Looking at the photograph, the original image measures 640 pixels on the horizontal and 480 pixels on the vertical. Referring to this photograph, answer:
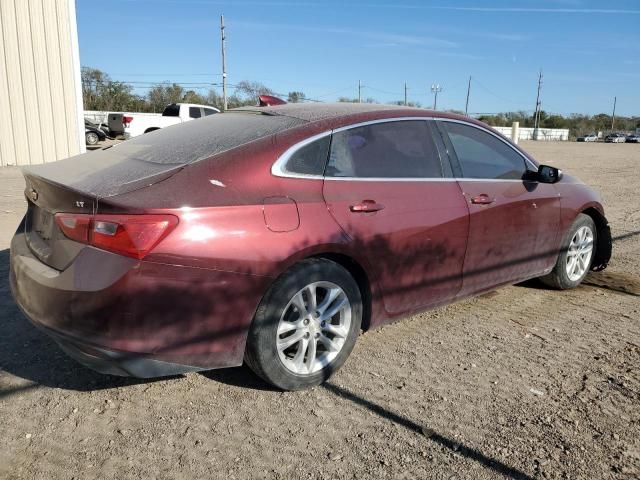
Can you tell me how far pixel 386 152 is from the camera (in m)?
3.49

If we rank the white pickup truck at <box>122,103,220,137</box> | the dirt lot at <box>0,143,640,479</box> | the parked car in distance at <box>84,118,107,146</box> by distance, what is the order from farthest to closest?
the parked car in distance at <box>84,118,107,146</box>, the white pickup truck at <box>122,103,220,137</box>, the dirt lot at <box>0,143,640,479</box>

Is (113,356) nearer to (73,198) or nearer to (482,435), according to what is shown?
(73,198)

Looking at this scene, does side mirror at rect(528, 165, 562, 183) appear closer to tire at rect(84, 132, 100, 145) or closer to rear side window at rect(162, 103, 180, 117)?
rear side window at rect(162, 103, 180, 117)

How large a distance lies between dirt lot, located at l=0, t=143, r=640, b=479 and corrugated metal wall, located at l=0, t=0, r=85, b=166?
12.4 meters

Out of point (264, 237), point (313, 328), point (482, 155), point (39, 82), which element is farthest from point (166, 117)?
point (264, 237)

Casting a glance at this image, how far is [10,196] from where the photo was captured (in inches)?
389

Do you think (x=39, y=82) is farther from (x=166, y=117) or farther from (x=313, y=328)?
(x=313, y=328)

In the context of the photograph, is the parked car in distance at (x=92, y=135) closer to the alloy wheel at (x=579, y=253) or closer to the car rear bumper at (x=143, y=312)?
the alloy wheel at (x=579, y=253)

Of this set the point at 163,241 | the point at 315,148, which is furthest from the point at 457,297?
the point at 163,241

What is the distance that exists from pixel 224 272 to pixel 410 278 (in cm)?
135

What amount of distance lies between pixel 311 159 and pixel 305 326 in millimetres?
949

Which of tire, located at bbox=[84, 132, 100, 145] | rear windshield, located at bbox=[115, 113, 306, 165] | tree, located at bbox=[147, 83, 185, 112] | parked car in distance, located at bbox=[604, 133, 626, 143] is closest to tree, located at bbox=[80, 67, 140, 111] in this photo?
tree, located at bbox=[147, 83, 185, 112]

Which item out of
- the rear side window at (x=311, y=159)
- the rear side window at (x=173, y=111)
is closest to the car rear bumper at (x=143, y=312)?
the rear side window at (x=311, y=159)

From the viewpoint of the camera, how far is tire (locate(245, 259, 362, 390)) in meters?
2.85
